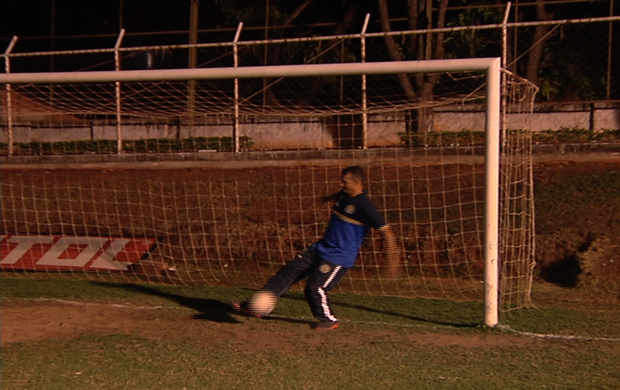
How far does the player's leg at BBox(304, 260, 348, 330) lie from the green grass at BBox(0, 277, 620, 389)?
19 cm

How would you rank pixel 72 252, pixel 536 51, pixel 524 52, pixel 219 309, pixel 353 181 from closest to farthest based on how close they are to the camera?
pixel 353 181 → pixel 219 309 → pixel 72 252 → pixel 524 52 → pixel 536 51

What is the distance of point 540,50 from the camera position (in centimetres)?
1379

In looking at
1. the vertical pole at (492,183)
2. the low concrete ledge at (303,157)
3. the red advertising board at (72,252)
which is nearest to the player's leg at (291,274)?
the vertical pole at (492,183)

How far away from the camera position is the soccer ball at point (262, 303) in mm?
6207

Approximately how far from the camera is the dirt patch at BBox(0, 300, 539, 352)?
5.92 meters

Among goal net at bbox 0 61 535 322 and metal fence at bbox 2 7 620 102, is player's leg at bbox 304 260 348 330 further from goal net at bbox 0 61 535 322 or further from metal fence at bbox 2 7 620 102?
metal fence at bbox 2 7 620 102

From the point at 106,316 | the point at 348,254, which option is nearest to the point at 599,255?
the point at 348,254

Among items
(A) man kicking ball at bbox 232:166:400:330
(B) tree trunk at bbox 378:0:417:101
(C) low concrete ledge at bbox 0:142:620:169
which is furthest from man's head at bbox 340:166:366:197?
(B) tree trunk at bbox 378:0:417:101

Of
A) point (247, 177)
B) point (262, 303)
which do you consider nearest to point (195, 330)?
point (262, 303)

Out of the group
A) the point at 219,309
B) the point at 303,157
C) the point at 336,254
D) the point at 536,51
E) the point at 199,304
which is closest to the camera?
the point at 336,254

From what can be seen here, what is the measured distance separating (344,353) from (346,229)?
1080mm

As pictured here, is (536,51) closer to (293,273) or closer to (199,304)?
(199,304)

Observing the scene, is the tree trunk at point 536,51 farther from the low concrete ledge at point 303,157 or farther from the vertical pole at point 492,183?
the vertical pole at point 492,183

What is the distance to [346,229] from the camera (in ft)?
20.1
